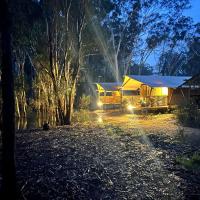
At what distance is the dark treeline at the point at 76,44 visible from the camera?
17.5 metres

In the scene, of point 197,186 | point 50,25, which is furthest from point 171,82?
point 197,186

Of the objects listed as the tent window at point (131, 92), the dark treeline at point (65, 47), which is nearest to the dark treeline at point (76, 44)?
the dark treeline at point (65, 47)

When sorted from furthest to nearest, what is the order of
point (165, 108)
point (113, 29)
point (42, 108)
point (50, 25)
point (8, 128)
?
point (113, 29) < point (165, 108) < point (42, 108) < point (50, 25) < point (8, 128)

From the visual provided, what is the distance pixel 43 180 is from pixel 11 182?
1462 mm

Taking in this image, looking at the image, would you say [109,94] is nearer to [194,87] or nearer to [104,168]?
[194,87]

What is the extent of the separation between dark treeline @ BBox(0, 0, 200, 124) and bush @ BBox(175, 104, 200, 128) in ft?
21.4

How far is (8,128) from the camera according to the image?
15.9ft

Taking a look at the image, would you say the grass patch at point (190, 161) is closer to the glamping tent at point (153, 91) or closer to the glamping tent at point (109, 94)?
the glamping tent at point (153, 91)

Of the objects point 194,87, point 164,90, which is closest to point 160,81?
point 164,90

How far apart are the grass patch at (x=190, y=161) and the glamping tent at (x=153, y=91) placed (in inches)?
764

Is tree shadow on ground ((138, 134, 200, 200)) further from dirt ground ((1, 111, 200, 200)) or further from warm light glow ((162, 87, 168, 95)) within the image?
warm light glow ((162, 87, 168, 95))

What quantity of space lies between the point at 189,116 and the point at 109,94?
861 inches

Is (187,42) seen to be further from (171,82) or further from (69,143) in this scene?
(69,143)

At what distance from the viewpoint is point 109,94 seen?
38.4 metres
